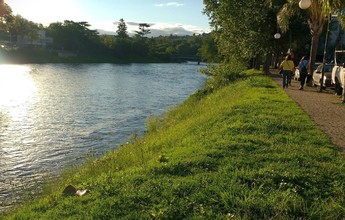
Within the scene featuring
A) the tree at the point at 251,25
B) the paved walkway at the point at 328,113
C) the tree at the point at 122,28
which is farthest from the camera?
the tree at the point at 122,28

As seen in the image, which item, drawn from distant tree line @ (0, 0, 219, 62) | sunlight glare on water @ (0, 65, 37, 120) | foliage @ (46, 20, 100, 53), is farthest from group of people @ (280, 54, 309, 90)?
foliage @ (46, 20, 100, 53)

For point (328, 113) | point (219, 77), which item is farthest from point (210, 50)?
point (328, 113)

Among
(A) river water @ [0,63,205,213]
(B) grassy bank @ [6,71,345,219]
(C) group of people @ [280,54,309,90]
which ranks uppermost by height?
(C) group of people @ [280,54,309,90]

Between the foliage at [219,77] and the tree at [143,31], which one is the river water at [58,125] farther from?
the tree at [143,31]

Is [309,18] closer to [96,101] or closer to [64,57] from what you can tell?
[96,101]

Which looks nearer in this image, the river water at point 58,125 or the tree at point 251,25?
the river water at point 58,125

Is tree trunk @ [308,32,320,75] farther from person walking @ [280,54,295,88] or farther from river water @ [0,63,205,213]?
river water @ [0,63,205,213]

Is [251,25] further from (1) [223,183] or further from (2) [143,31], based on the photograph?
(2) [143,31]

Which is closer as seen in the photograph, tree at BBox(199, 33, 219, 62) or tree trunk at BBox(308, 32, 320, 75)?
tree trunk at BBox(308, 32, 320, 75)

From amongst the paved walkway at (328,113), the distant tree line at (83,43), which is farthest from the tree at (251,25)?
the distant tree line at (83,43)

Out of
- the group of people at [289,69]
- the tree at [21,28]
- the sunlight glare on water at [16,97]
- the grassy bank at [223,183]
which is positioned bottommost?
the sunlight glare on water at [16,97]

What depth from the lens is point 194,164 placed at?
714 cm

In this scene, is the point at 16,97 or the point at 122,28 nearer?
the point at 16,97

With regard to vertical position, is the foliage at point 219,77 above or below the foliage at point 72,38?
below
